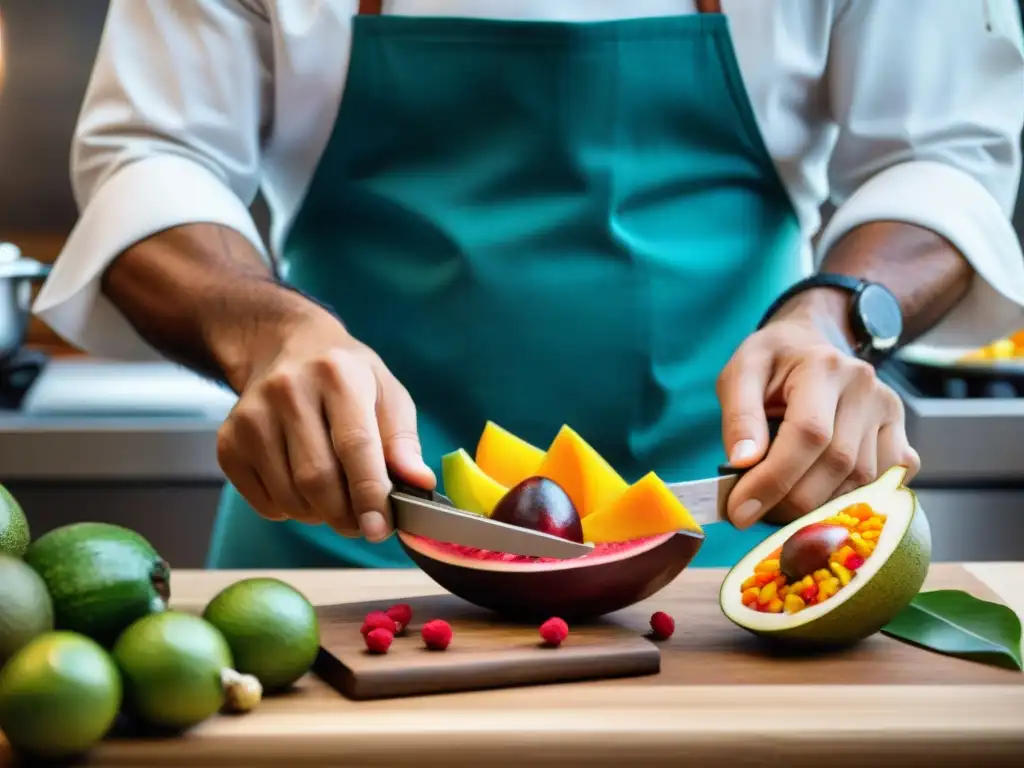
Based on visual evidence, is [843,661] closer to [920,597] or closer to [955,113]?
[920,597]

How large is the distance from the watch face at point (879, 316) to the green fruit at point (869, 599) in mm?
283

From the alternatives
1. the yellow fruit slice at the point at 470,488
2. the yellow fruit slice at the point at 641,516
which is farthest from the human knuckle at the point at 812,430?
the yellow fruit slice at the point at 470,488

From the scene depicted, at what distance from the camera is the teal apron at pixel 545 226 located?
54.0 inches

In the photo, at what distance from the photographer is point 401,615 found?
3.21 ft

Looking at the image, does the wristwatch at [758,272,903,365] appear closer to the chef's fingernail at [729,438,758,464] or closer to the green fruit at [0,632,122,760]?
the chef's fingernail at [729,438,758,464]

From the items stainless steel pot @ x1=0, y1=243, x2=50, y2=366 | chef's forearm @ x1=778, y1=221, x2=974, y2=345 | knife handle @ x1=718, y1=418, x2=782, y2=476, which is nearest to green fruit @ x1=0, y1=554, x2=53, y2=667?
knife handle @ x1=718, y1=418, x2=782, y2=476

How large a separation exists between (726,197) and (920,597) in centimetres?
53

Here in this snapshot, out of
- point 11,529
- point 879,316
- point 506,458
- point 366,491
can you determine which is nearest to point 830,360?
point 879,316

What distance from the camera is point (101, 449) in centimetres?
212

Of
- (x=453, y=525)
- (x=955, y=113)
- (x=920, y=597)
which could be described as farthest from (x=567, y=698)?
(x=955, y=113)

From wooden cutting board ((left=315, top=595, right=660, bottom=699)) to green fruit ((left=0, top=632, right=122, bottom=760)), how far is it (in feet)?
0.58

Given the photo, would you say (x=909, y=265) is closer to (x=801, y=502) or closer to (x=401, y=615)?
(x=801, y=502)

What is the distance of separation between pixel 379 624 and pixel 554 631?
127 mm

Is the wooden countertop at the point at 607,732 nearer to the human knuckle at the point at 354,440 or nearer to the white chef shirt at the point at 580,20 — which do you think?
the human knuckle at the point at 354,440
